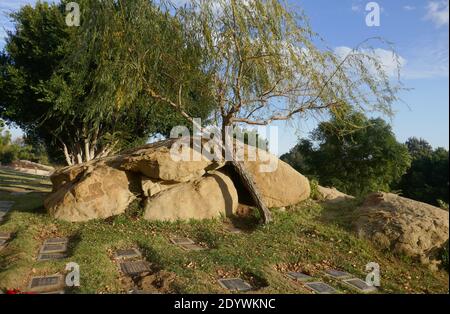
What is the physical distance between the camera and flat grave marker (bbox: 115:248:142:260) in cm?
675

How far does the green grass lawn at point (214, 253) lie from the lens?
548cm

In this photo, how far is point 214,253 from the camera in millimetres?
6875

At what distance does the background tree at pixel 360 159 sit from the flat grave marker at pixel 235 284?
18987 millimetres

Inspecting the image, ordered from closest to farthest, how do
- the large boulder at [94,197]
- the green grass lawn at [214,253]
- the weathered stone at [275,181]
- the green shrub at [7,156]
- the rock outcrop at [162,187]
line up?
the green grass lawn at [214,253] < the large boulder at [94,197] < the rock outcrop at [162,187] < the weathered stone at [275,181] < the green shrub at [7,156]

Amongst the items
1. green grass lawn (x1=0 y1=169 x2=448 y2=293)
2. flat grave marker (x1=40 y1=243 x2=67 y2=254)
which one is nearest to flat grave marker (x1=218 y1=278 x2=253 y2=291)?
green grass lawn (x1=0 y1=169 x2=448 y2=293)

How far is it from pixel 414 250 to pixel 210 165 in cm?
595

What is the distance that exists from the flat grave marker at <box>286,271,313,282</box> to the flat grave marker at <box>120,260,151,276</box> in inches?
100

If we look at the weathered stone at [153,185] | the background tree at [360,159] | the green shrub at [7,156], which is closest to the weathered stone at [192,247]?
the weathered stone at [153,185]

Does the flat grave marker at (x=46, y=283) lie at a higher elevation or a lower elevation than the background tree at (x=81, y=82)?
lower

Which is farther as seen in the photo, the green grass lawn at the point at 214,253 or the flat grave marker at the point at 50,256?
the flat grave marker at the point at 50,256

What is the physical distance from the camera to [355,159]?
26.0m

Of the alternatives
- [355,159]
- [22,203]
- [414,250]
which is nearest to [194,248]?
[414,250]

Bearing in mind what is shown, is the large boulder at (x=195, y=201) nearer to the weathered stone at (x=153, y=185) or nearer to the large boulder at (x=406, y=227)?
the weathered stone at (x=153, y=185)

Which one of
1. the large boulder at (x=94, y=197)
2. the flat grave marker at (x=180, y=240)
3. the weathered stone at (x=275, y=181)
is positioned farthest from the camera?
the weathered stone at (x=275, y=181)
